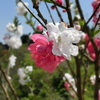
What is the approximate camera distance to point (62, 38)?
498 mm

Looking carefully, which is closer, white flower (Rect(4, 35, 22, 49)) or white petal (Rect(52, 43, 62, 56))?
white petal (Rect(52, 43, 62, 56))

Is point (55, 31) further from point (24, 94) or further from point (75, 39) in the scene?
point (24, 94)

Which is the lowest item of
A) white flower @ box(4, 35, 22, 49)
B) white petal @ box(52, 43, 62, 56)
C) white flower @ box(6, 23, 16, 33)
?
white petal @ box(52, 43, 62, 56)

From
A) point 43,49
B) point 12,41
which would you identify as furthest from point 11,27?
point 43,49

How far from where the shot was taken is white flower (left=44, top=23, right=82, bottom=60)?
1.60 ft

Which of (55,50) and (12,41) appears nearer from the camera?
(55,50)

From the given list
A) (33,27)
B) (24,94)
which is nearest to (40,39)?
(33,27)

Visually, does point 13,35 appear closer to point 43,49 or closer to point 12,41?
point 12,41

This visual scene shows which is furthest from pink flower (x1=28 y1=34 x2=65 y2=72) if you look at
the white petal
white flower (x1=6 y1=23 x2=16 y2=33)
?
white flower (x1=6 y1=23 x2=16 y2=33)

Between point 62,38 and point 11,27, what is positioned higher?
point 11,27

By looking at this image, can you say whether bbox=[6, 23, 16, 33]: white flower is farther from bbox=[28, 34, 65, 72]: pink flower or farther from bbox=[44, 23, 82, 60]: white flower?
bbox=[44, 23, 82, 60]: white flower

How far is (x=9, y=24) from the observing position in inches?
87.0

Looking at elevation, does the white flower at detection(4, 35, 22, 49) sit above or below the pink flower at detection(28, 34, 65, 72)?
above

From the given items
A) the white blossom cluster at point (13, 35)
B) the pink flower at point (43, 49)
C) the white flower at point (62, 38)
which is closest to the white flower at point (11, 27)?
the white blossom cluster at point (13, 35)
